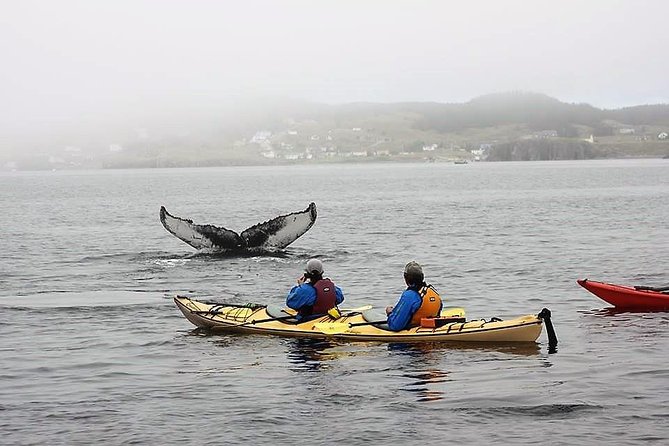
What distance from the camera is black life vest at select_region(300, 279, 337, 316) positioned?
19.1 metres

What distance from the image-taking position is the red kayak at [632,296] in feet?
72.8

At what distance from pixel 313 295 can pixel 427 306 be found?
2382 mm

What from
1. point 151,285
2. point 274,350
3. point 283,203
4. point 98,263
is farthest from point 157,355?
point 283,203

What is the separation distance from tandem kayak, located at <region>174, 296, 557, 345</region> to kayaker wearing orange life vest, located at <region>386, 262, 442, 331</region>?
6.7 inches

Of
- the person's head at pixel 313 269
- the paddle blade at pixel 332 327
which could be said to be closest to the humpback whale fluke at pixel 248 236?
the person's head at pixel 313 269

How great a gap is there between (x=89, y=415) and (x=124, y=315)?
31.9ft

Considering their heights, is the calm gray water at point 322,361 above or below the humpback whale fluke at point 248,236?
below

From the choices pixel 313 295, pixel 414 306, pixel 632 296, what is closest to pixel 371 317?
pixel 414 306

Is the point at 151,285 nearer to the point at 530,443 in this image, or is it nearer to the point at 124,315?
the point at 124,315

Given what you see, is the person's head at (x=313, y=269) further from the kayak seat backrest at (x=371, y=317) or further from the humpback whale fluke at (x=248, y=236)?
the humpback whale fluke at (x=248, y=236)

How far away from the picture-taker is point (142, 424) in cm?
1366

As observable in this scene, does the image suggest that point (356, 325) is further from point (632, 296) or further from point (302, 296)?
point (632, 296)

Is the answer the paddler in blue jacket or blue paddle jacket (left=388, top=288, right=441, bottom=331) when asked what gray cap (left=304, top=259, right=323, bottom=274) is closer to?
the paddler in blue jacket

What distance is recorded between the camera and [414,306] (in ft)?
59.6
